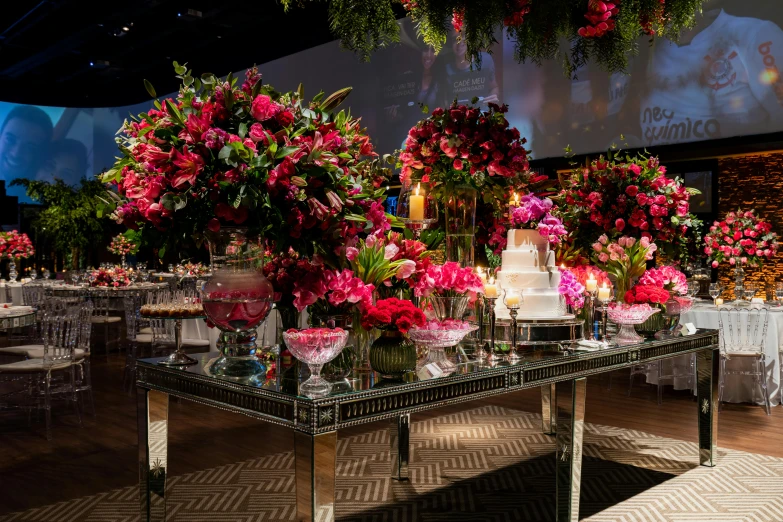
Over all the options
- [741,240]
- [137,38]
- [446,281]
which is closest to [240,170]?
[446,281]

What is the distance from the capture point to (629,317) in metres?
3.45

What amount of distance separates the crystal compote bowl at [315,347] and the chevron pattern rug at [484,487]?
5.08 feet

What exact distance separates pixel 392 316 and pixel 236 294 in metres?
0.52

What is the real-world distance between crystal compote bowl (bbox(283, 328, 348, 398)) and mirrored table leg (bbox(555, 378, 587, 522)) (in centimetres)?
129

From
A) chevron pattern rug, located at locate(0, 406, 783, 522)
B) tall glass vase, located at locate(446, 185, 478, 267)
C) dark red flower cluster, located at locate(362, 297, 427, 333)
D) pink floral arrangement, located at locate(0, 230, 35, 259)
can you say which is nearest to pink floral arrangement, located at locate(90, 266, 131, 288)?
pink floral arrangement, located at locate(0, 230, 35, 259)

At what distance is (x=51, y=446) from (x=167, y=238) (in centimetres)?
315

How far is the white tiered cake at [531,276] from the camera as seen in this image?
310 centimetres

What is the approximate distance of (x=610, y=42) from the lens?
79.1 inches

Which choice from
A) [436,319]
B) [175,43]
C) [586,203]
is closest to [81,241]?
[175,43]

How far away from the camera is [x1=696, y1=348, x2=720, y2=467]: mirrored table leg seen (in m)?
4.19

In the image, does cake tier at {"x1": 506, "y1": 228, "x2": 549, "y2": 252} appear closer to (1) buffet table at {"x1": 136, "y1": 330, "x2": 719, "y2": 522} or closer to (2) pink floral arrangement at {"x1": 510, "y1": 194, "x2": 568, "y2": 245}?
(2) pink floral arrangement at {"x1": 510, "y1": 194, "x2": 568, "y2": 245}

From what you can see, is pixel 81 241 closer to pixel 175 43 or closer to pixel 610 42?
pixel 175 43

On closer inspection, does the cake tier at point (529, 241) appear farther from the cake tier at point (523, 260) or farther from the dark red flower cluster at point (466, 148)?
the dark red flower cluster at point (466, 148)

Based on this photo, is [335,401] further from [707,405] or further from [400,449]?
[707,405]
